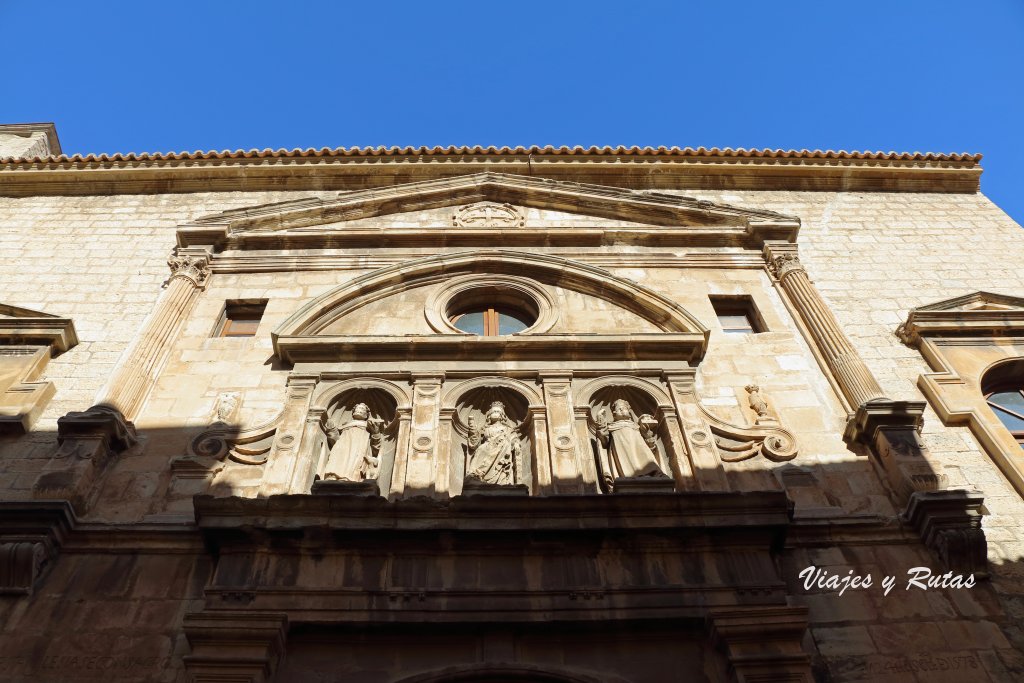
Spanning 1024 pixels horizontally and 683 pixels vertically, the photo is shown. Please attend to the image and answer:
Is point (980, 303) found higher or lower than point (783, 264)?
lower

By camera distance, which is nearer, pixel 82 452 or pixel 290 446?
pixel 82 452

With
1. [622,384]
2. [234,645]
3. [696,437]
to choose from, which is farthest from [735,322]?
[234,645]

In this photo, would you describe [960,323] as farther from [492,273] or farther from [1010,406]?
[492,273]

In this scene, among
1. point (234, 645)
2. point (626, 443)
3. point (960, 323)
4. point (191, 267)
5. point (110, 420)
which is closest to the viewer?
point (234, 645)

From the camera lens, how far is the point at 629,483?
7152mm

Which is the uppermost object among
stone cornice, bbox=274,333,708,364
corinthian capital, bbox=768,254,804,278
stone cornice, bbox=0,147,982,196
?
stone cornice, bbox=0,147,982,196

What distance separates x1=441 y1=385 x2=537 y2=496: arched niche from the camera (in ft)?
25.4

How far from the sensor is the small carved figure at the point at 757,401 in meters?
8.30

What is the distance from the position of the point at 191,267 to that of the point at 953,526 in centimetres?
921

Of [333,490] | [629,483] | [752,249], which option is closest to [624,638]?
→ [629,483]

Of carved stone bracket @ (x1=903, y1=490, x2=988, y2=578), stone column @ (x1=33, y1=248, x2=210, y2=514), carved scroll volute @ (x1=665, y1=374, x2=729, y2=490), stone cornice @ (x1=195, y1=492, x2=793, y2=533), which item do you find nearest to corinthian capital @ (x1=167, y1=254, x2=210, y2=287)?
stone column @ (x1=33, y1=248, x2=210, y2=514)

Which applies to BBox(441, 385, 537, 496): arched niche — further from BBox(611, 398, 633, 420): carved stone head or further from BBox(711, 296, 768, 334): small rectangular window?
BBox(711, 296, 768, 334): small rectangular window

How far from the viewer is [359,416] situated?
27.1ft

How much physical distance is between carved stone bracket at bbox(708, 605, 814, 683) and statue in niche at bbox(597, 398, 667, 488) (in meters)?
1.60
